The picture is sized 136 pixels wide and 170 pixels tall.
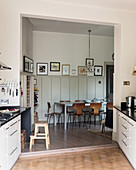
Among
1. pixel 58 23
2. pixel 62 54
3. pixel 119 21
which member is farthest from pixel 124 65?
pixel 62 54

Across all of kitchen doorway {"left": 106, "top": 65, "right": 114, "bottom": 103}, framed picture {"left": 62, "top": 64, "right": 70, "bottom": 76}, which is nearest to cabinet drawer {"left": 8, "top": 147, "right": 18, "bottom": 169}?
framed picture {"left": 62, "top": 64, "right": 70, "bottom": 76}

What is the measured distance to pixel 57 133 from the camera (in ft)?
16.4

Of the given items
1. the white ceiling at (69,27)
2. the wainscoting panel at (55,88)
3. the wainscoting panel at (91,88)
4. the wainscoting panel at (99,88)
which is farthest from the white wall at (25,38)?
the wainscoting panel at (99,88)

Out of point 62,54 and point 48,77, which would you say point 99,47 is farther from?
point 48,77

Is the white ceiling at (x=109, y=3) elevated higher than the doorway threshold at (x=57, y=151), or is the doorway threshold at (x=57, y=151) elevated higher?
the white ceiling at (x=109, y=3)

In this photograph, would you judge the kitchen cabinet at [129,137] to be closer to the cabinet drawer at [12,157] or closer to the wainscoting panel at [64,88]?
the cabinet drawer at [12,157]

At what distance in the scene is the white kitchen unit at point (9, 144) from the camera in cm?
244

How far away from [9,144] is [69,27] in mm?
4396

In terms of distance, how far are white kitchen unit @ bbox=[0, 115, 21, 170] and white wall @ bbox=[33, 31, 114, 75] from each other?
3703 mm

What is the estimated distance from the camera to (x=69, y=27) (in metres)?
5.89

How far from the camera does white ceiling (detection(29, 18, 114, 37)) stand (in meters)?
5.47

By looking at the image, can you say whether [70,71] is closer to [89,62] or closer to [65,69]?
[65,69]

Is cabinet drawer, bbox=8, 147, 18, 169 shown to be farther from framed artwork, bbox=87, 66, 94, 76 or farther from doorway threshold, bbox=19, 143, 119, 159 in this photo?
framed artwork, bbox=87, 66, 94, 76

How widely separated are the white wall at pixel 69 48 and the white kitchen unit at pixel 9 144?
3.70 metres
